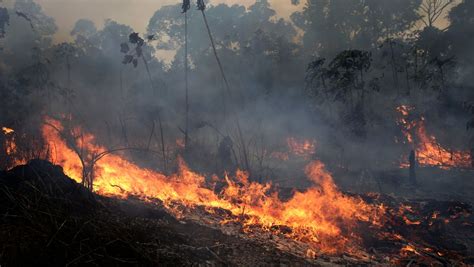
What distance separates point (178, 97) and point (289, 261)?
74.9ft

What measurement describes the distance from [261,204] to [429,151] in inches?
613

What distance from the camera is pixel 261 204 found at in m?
11.9

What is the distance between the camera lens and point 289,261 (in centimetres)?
745

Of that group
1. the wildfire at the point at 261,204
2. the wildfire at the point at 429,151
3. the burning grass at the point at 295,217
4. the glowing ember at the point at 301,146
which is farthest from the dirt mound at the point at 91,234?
the wildfire at the point at 429,151

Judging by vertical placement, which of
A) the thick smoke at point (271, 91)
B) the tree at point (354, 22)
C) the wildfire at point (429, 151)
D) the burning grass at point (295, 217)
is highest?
the tree at point (354, 22)

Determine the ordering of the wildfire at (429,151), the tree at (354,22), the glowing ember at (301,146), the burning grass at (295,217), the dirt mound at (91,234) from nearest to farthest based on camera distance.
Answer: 1. the dirt mound at (91,234)
2. the burning grass at (295,217)
3. the wildfire at (429,151)
4. the glowing ember at (301,146)
5. the tree at (354,22)

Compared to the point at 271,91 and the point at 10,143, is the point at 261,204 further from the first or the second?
the point at 271,91

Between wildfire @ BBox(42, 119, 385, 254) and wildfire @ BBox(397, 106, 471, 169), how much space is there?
10261 millimetres

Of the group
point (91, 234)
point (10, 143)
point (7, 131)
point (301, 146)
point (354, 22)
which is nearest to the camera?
point (91, 234)

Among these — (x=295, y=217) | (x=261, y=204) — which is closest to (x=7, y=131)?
(x=261, y=204)

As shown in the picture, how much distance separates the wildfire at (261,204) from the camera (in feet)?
32.5

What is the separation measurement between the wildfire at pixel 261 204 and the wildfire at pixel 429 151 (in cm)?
1026

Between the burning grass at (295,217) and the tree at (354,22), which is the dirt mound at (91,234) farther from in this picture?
the tree at (354,22)

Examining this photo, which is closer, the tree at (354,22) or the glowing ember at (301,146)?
the glowing ember at (301,146)
